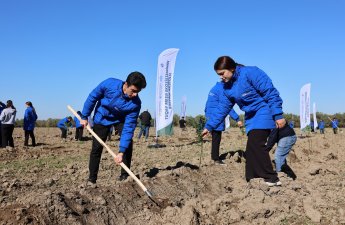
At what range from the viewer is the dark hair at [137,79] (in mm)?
4836

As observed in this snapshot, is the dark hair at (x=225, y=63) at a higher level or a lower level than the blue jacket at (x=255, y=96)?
higher

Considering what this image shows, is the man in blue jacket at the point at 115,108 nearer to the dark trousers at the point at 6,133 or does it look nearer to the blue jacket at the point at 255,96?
the blue jacket at the point at 255,96

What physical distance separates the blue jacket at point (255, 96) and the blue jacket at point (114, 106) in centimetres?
126

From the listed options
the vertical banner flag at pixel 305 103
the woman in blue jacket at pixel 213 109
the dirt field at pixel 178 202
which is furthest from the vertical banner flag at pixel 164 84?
the vertical banner flag at pixel 305 103

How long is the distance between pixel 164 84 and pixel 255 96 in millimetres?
6898

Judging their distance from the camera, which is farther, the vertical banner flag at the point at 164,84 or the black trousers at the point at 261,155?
the vertical banner flag at the point at 164,84

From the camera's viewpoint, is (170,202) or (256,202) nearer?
(256,202)

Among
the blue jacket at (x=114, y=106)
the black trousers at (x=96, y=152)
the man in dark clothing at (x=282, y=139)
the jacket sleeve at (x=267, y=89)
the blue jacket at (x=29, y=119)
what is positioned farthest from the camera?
the blue jacket at (x=29, y=119)

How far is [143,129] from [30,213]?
13.4m

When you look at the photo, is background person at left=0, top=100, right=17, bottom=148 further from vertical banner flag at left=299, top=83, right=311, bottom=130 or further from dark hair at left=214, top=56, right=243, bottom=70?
vertical banner flag at left=299, top=83, right=311, bottom=130

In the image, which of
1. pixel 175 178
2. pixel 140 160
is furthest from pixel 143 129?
pixel 175 178

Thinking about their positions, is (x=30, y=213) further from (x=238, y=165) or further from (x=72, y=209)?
(x=238, y=165)

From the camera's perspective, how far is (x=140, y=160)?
30.3 feet

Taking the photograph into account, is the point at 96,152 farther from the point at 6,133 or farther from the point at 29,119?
the point at 29,119
